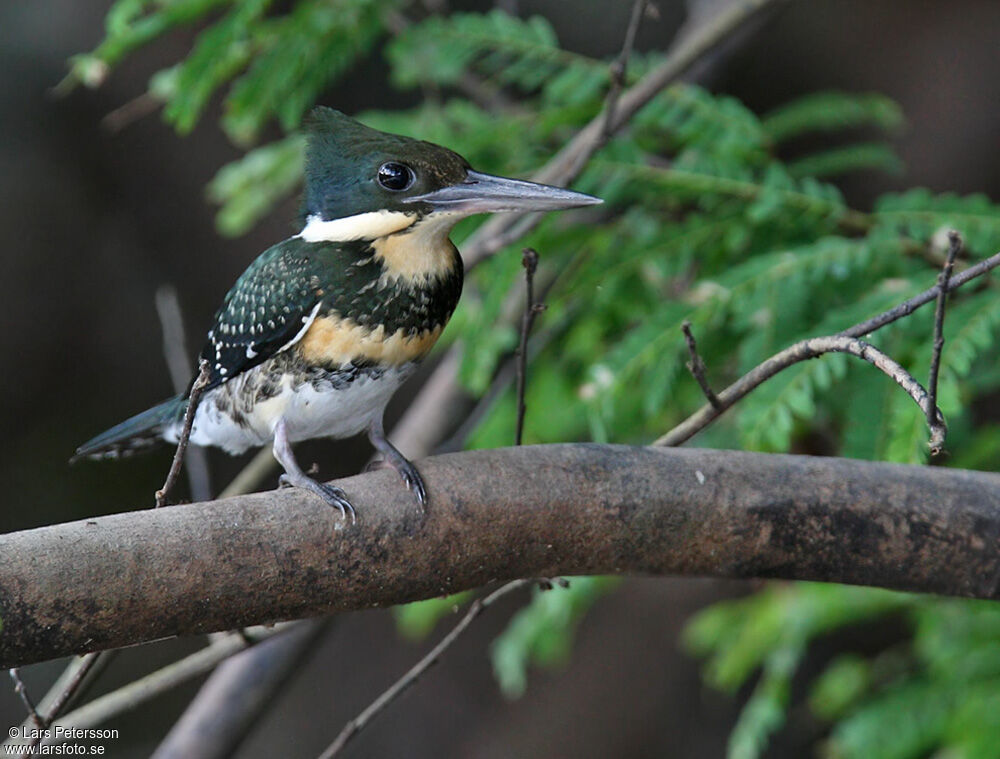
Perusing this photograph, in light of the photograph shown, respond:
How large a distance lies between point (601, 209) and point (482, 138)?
0.48m

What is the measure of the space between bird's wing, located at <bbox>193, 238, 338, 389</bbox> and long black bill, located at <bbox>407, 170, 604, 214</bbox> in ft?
0.73

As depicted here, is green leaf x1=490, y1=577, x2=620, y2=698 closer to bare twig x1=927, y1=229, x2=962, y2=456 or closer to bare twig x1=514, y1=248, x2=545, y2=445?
bare twig x1=514, y1=248, x2=545, y2=445

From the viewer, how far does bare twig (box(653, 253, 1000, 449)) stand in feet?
4.53

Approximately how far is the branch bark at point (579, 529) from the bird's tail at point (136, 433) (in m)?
0.55

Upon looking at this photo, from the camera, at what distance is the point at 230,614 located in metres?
1.46

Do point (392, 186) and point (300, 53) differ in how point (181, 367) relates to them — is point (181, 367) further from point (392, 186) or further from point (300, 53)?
point (392, 186)

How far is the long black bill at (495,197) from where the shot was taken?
1.77 meters

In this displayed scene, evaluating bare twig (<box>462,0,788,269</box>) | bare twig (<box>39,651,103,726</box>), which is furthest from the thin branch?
bare twig (<box>39,651,103,726</box>)

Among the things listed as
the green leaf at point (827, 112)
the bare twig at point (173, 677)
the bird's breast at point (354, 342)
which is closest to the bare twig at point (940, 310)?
the bird's breast at point (354, 342)

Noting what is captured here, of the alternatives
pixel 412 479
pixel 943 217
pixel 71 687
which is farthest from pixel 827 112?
pixel 71 687

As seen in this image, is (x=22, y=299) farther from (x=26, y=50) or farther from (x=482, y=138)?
(x=482, y=138)

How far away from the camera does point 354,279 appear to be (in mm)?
1855

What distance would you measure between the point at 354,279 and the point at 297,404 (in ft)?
0.78

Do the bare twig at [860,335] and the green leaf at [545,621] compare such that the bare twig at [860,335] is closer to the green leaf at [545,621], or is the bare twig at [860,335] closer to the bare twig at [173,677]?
the bare twig at [173,677]
